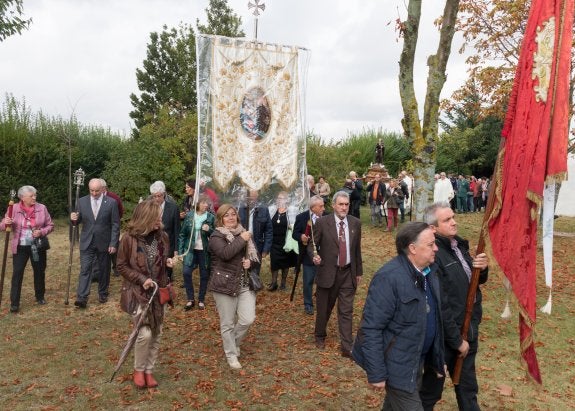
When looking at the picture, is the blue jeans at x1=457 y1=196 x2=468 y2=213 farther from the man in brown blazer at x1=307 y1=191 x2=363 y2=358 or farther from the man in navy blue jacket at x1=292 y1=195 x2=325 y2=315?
the man in brown blazer at x1=307 y1=191 x2=363 y2=358

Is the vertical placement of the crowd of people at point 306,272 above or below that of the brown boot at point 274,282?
above

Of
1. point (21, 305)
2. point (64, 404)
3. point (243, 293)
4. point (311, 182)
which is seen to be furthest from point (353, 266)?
point (21, 305)

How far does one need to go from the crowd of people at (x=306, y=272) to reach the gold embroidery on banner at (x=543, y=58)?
4.05 feet

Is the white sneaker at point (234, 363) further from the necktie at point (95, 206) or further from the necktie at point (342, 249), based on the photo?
the necktie at point (95, 206)

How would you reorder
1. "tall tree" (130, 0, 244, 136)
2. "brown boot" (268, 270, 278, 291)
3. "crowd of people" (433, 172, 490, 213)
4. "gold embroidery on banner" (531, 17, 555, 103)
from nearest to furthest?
1. "gold embroidery on banner" (531, 17, 555, 103)
2. "brown boot" (268, 270, 278, 291)
3. "crowd of people" (433, 172, 490, 213)
4. "tall tree" (130, 0, 244, 136)

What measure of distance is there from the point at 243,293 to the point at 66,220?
16.5 meters

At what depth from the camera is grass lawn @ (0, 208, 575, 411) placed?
573 centimetres

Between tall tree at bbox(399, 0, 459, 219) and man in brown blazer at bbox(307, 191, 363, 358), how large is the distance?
5.96 ft

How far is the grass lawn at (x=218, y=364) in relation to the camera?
573cm

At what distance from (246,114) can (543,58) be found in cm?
429

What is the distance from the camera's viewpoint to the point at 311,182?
1187 cm

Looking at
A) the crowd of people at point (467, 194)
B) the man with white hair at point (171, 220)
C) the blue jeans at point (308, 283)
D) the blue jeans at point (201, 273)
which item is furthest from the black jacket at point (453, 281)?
the crowd of people at point (467, 194)

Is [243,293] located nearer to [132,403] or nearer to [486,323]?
[132,403]

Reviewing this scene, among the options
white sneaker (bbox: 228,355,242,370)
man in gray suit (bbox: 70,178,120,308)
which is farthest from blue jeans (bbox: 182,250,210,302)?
white sneaker (bbox: 228,355,242,370)
